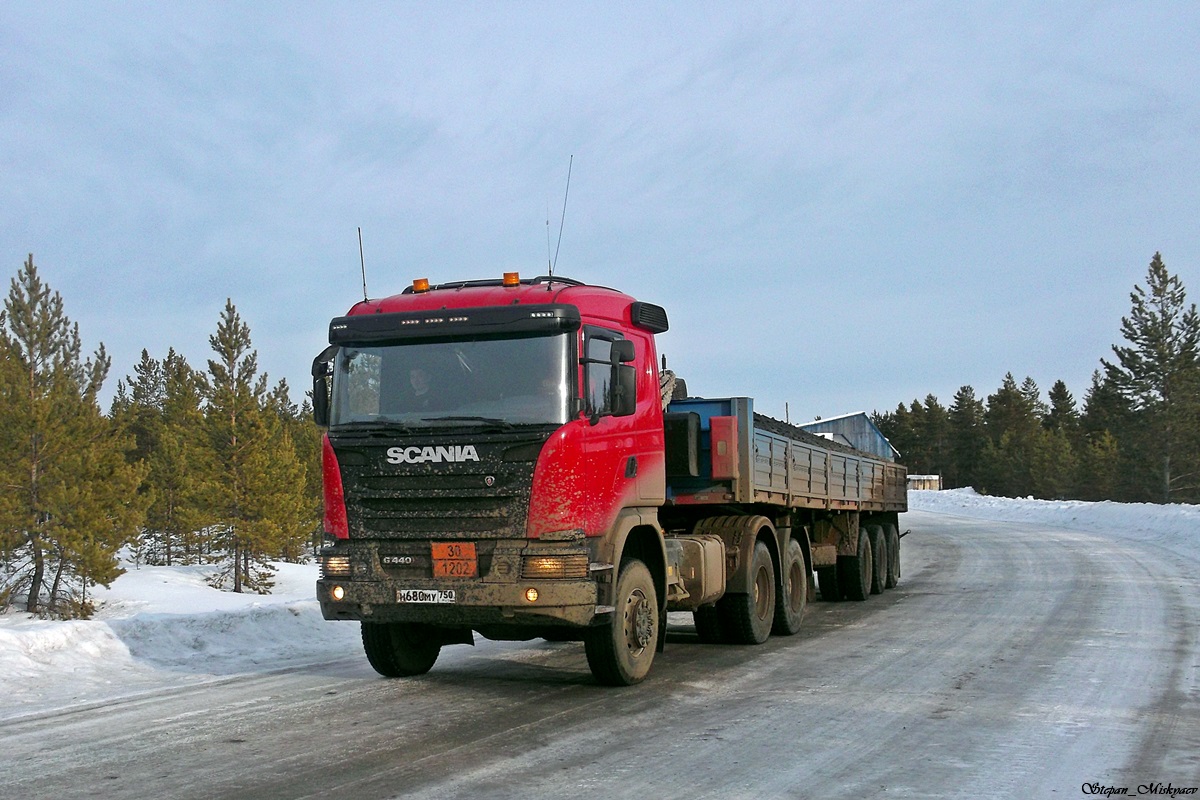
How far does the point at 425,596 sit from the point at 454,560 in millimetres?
341

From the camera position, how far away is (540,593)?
7.18m

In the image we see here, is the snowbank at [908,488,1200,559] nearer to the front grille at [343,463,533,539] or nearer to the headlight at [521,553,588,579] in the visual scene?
the headlight at [521,553,588,579]

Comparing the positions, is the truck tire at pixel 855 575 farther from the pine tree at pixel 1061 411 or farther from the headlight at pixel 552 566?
the pine tree at pixel 1061 411

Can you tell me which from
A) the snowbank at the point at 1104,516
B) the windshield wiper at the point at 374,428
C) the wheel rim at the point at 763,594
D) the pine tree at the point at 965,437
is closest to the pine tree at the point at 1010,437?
the pine tree at the point at 965,437

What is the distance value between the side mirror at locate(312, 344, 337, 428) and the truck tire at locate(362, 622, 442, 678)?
183 cm

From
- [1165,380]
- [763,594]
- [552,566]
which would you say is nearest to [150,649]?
[552,566]

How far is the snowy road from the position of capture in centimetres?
528

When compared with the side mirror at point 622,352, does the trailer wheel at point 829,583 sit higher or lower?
lower

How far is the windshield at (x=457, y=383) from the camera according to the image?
740 centimetres

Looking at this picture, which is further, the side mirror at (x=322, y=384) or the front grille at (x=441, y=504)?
the side mirror at (x=322, y=384)

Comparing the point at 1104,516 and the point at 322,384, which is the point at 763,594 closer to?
the point at 322,384

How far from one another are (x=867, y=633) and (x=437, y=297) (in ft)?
21.6

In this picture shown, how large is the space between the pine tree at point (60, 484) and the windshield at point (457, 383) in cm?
1781

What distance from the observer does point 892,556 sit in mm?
18797
